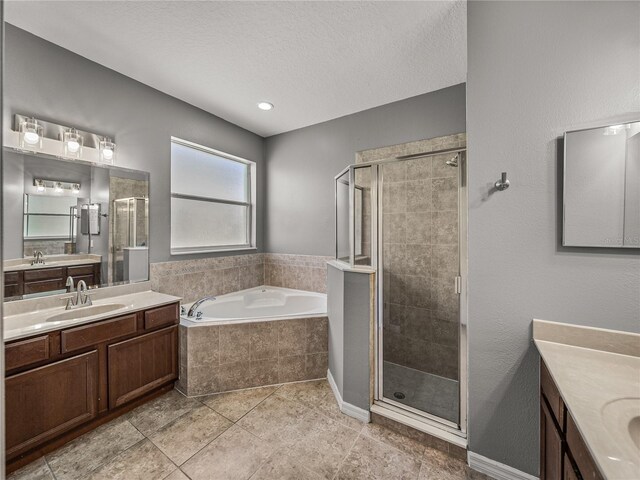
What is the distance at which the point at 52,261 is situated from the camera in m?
2.14

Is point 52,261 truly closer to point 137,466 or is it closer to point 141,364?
point 141,364

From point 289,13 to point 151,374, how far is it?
2.77 m

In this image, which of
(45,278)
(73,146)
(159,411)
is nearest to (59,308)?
(45,278)

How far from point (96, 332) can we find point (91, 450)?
0.71 meters

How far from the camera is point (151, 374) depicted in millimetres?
2264

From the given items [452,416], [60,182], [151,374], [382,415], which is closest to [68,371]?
[151,374]

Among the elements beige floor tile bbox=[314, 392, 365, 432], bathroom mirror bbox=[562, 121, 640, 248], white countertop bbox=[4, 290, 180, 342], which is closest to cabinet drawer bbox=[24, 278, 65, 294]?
white countertop bbox=[4, 290, 180, 342]

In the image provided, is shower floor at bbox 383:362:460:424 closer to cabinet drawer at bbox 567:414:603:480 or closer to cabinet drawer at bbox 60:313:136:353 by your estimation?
cabinet drawer at bbox 567:414:603:480

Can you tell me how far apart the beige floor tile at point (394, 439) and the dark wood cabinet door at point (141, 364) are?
63.8 inches

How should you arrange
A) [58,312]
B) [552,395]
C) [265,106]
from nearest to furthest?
[552,395]
[58,312]
[265,106]

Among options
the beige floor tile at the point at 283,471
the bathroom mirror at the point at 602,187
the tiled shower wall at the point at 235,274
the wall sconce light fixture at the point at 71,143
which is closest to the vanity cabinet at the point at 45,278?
the tiled shower wall at the point at 235,274

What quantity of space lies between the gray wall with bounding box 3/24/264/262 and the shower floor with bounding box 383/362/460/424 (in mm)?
2314

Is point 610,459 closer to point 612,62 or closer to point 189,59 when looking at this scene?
point 612,62

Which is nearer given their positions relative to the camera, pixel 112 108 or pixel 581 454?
pixel 581 454
